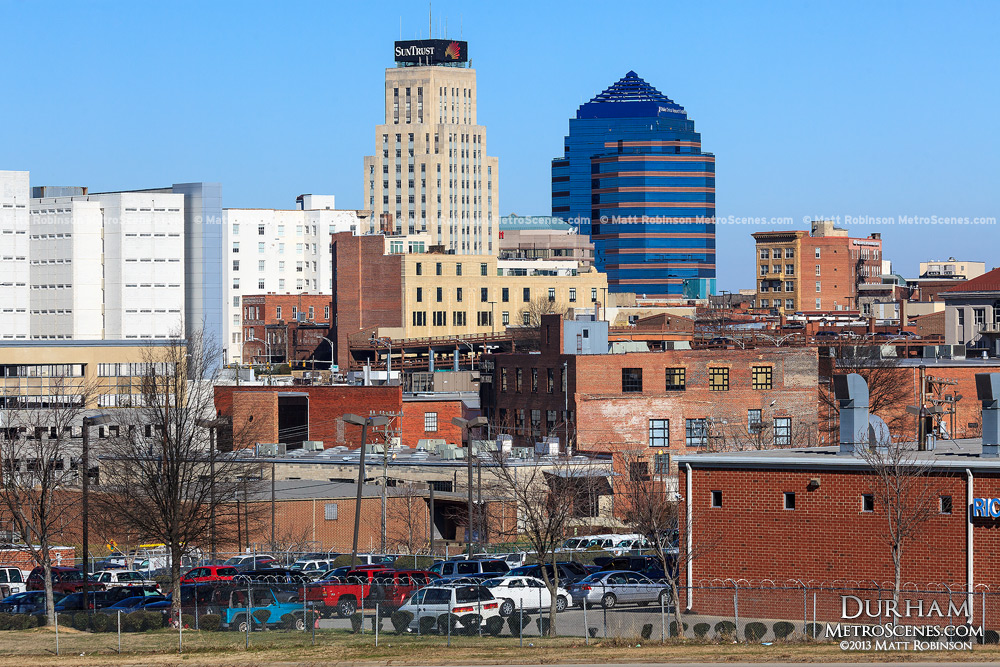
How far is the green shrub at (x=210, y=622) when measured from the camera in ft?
152

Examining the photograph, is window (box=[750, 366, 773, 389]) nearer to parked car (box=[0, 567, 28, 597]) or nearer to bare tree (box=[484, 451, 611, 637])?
bare tree (box=[484, 451, 611, 637])

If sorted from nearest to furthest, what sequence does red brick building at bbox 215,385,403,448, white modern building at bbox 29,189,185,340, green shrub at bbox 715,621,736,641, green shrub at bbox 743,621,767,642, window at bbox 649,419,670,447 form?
green shrub at bbox 743,621,767,642 → green shrub at bbox 715,621,736,641 → window at bbox 649,419,670,447 → red brick building at bbox 215,385,403,448 → white modern building at bbox 29,189,185,340

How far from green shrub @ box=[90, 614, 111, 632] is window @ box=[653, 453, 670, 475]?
166ft

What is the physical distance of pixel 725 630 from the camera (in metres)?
41.0

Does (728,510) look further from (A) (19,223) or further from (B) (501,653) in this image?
(A) (19,223)

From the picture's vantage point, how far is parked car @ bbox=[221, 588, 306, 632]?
45.1 metres

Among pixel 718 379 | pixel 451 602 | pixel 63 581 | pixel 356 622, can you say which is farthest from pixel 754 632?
pixel 718 379

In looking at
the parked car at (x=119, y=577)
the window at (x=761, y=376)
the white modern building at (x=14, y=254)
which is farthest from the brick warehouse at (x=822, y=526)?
the white modern building at (x=14, y=254)

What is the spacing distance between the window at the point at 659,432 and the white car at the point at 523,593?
152 ft

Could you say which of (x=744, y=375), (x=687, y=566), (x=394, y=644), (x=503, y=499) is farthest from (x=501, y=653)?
(x=744, y=375)

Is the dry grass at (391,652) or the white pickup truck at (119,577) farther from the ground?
the dry grass at (391,652)

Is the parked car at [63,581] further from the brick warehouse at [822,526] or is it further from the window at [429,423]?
the window at [429,423]

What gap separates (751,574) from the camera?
155 feet

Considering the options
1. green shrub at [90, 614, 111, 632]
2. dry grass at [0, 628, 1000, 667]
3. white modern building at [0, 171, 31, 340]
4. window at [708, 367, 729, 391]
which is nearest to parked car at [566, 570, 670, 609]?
dry grass at [0, 628, 1000, 667]
